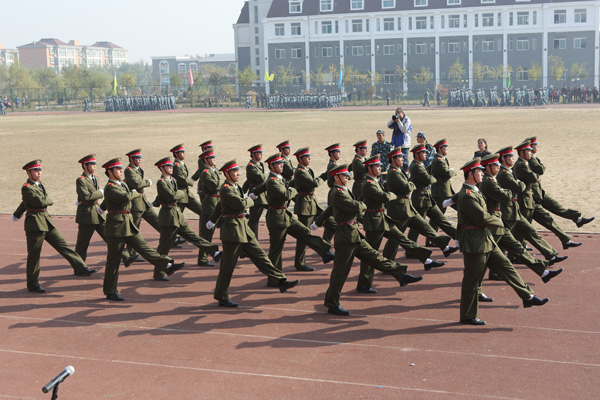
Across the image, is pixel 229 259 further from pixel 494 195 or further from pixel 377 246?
pixel 494 195

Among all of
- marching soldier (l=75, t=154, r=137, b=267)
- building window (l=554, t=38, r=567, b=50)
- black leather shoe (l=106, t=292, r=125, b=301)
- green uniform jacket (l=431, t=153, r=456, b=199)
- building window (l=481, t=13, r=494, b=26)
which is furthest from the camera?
building window (l=481, t=13, r=494, b=26)

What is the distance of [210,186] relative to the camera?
11.3 metres

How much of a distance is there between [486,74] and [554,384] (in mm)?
69393

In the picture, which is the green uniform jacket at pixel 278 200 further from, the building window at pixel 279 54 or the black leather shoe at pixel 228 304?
the building window at pixel 279 54

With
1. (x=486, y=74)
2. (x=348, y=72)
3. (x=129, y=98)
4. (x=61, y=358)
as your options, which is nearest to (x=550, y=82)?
(x=486, y=74)

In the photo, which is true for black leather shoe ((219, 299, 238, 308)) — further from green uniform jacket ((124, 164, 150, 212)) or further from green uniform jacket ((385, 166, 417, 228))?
green uniform jacket ((124, 164, 150, 212))

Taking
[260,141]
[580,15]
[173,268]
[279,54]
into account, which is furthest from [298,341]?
[279,54]

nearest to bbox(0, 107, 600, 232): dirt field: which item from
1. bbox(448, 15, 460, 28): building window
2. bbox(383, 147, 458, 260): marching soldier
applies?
bbox(383, 147, 458, 260): marching soldier

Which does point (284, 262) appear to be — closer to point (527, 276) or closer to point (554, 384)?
point (527, 276)

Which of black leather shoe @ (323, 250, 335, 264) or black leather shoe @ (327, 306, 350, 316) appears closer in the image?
black leather shoe @ (327, 306, 350, 316)

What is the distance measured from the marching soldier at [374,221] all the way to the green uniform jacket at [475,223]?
129cm

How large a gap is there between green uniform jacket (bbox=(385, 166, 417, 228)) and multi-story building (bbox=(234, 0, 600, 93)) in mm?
62906

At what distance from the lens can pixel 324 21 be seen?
80.5 meters

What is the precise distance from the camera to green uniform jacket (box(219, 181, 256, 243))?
30.0 ft
